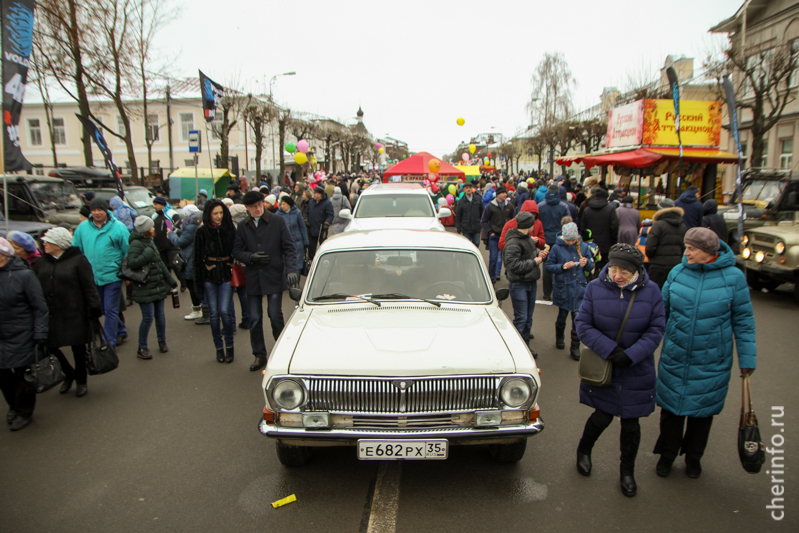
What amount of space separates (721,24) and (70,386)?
34.8 meters

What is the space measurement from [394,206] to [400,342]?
7.85 meters

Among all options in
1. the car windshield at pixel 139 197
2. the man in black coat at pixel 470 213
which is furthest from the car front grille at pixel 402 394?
the car windshield at pixel 139 197

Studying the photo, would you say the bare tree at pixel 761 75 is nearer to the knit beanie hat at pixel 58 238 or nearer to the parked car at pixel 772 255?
the parked car at pixel 772 255

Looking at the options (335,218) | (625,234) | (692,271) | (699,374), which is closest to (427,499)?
(699,374)

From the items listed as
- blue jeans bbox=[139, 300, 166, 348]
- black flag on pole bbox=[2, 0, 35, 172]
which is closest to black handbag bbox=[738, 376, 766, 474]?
blue jeans bbox=[139, 300, 166, 348]

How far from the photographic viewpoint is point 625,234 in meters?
9.78

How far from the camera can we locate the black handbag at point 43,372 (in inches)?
183

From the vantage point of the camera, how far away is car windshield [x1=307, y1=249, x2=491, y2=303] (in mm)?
4453

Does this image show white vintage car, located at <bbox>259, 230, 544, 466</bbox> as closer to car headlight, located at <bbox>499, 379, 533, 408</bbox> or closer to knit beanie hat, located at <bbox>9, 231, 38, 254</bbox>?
car headlight, located at <bbox>499, 379, 533, 408</bbox>

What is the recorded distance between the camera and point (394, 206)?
1123cm

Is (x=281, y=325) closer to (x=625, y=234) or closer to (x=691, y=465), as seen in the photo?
(x=691, y=465)

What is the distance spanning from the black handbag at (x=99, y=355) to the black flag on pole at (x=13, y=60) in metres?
2.61

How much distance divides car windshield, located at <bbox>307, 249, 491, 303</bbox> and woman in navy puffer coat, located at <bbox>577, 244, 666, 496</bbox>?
1.09 m

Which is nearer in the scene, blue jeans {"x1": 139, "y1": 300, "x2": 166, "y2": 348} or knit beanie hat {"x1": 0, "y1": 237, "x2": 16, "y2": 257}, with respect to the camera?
knit beanie hat {"x1": 0, "y1": 237, "x2": 16, "y2": 257}
